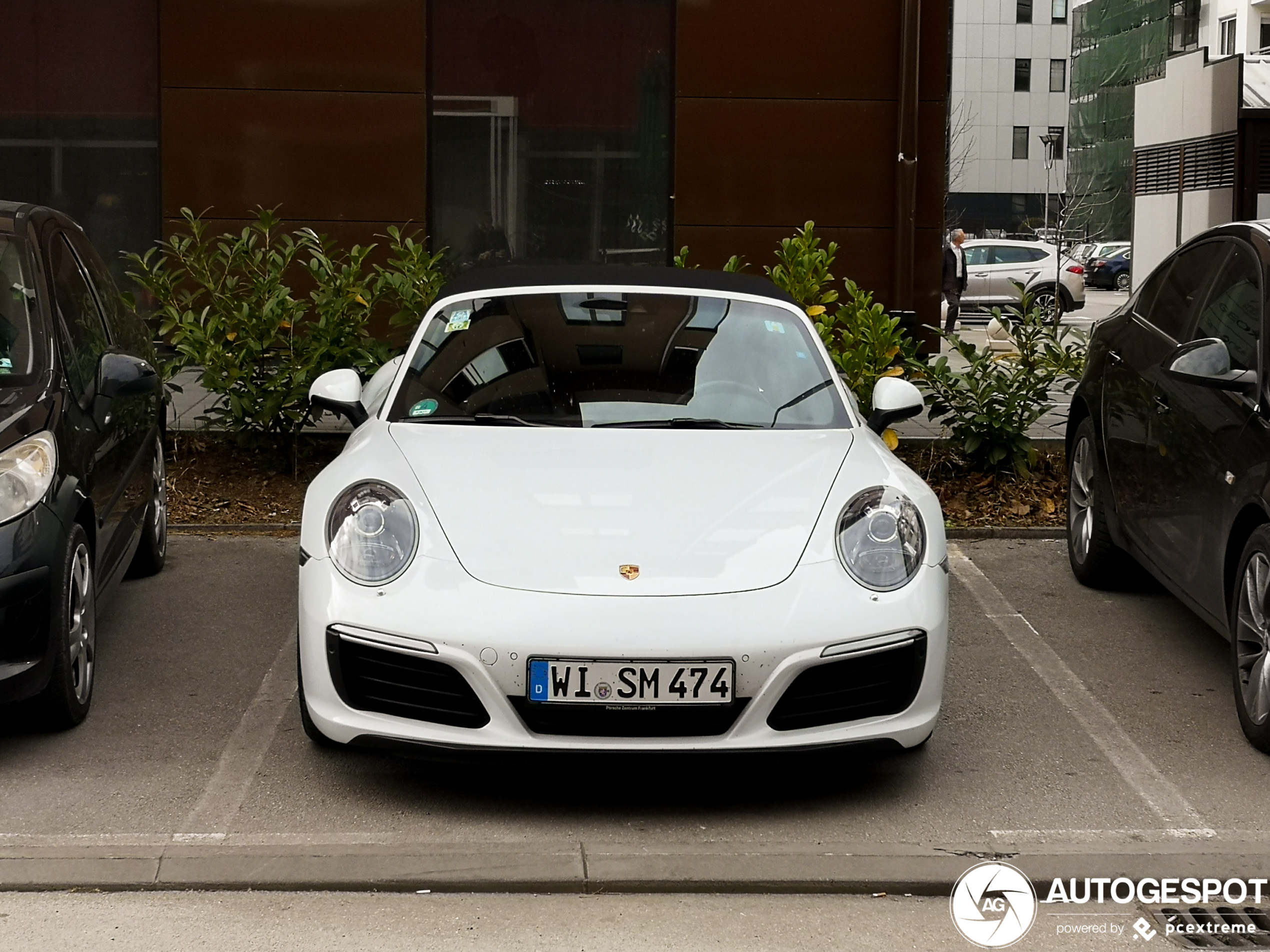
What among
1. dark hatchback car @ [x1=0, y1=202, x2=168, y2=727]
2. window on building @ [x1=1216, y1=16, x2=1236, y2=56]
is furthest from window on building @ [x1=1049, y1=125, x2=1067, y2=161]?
dark hatchback car @ [x1=0, y1=202, x2=168, y2=727]

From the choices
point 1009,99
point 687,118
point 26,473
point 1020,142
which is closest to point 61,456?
point 26,473

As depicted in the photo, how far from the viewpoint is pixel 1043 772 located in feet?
16.1

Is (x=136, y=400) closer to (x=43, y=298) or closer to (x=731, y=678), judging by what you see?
(x=43, y=298)

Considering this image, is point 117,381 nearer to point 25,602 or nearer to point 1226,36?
point 25,602

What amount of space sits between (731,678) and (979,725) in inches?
56.5

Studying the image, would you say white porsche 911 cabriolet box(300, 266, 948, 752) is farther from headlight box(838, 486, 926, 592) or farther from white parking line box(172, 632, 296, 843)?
white parking line box(172, 632, 296, 843)

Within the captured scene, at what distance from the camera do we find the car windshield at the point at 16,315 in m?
5.34

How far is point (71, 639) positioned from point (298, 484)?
12.5 ft

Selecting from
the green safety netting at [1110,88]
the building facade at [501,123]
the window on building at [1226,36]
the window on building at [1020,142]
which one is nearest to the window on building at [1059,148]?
the green safety netting at [1110,88]

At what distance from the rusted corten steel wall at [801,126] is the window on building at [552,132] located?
10.7 inches

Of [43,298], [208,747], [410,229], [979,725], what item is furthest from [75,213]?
[979,725]

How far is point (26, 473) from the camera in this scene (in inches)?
192

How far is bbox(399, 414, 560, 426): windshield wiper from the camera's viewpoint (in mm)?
5164

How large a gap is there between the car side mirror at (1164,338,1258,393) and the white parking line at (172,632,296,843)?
123 inches
